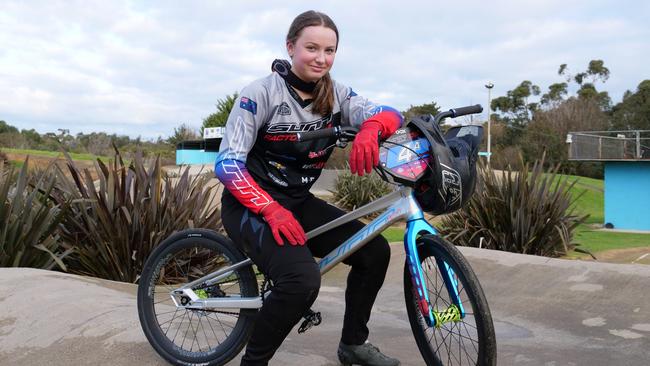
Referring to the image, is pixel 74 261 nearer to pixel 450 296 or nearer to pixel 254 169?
pixel 254 169

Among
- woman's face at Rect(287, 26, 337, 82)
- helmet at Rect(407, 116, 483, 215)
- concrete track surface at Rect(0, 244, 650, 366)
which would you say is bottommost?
concrete track surface at Rect(0, 244, 650, 366)

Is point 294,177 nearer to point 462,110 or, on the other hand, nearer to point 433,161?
point 433,161

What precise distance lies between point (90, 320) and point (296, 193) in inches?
56.7

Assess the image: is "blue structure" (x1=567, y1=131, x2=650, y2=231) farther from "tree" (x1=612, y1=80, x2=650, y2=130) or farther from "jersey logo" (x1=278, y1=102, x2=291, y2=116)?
"tree" (x1=612, y1=80, x2=650, y2=130)

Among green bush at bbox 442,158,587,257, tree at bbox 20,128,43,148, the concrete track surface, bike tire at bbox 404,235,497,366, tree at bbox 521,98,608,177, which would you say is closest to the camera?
bike tire at bbox 404,235,497,366

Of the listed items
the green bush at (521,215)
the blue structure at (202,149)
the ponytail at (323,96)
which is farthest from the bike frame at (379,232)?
the blue structure at (202,149)

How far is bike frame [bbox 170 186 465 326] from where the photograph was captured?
2.79 m

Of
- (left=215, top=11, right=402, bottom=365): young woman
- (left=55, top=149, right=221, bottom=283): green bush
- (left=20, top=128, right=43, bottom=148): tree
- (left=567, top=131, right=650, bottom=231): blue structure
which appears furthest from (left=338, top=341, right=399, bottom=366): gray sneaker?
(left=20, top=128, right=43, bottom=148): tree

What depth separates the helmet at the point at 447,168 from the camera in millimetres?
2691

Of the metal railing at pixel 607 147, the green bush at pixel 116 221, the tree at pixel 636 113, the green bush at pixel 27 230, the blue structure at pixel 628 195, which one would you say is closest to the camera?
the green bush at pixel 27 230

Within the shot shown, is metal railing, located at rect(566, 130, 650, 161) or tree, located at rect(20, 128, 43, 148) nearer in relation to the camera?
metal railing, located at rect(566, 130, 650, 161)

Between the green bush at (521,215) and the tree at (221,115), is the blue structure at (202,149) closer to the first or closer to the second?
the tree at (221,115)

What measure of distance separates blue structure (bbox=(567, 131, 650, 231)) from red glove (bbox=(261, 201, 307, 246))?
24.4 meters

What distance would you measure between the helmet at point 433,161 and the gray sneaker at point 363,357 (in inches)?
33.4
